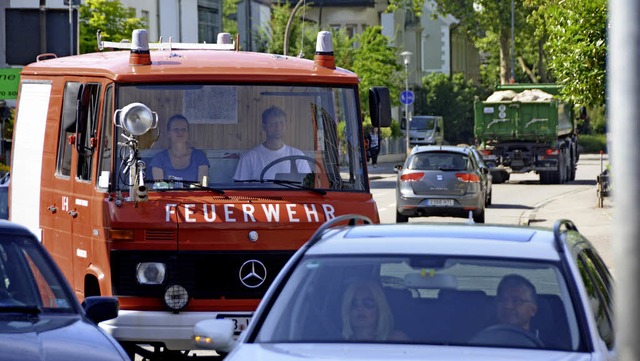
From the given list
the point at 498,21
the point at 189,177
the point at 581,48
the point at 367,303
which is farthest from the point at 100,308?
the point at 498,21

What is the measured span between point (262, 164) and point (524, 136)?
36.7 m

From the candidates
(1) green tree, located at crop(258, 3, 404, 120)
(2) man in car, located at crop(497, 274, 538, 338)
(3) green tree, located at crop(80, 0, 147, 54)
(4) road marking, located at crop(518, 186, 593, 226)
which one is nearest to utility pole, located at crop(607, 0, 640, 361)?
(2) man in car, located at crop(497, 274, 538, 338)

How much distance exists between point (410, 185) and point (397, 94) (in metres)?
40.7

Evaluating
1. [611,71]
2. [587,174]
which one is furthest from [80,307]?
[587,174]

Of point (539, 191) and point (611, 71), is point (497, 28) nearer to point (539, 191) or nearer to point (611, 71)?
point (539, 191)

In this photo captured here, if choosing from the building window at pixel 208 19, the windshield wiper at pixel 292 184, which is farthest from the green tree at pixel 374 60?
the windshield wiper at pixel 292 184

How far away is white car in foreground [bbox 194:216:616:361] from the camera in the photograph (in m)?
5.47

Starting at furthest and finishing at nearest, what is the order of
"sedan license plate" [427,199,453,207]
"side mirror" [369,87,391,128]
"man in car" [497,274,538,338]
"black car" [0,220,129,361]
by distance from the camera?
"sedan license plate" [427,199,453,207] → "side mirror" [369,87,391,128] → "black car" [0,220,129,361] → "man in car" [497,274,538,338]

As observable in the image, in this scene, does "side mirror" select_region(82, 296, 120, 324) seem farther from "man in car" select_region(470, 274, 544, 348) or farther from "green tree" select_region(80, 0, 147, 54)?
"green tree" select_region(80, 0, 147, 54)

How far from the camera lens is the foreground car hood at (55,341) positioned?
625cm

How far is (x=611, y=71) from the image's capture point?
108 inches

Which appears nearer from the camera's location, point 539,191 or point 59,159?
point 59,159

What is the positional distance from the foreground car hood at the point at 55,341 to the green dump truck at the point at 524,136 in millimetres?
38785

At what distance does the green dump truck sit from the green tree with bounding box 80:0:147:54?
42.0 feet
